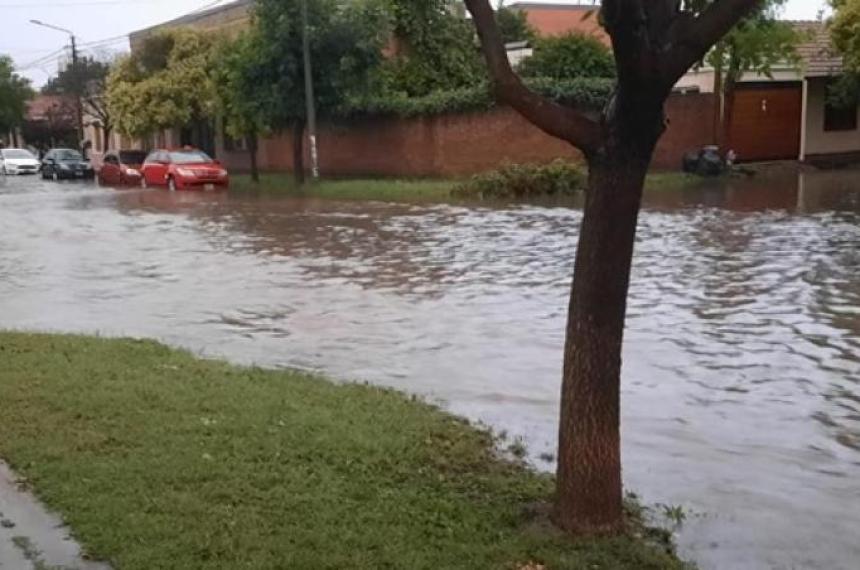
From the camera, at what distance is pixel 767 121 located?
3741cm

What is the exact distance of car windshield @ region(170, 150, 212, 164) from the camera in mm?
38875

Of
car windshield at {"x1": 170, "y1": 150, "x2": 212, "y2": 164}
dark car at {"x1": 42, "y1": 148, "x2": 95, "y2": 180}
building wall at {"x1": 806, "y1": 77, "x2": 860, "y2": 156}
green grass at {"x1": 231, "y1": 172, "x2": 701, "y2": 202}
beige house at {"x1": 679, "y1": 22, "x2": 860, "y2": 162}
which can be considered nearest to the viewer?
green grass at {"x1": 231, "y1": 172, "x2": 701, "y2": 202}

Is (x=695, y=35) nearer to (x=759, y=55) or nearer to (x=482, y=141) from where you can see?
(x=759, y=55)

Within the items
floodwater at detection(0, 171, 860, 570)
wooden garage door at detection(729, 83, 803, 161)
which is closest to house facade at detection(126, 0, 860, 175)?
wooden garage door at detection(729, 83, 803, 161)

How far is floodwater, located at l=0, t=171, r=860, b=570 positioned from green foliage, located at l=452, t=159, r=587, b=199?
3.17 meters

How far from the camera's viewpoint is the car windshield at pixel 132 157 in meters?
45.9

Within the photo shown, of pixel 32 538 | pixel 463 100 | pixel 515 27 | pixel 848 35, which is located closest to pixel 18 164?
pixel 515 27

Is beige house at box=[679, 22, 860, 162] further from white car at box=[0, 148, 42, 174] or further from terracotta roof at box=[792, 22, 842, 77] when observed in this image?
white car at box=[0, 148, 42, 174]

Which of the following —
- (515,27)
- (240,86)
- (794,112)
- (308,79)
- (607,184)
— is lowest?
(607,184)

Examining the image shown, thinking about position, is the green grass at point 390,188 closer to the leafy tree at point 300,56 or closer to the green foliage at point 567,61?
the leafy tree at point 300,56

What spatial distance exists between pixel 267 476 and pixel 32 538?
1.27m

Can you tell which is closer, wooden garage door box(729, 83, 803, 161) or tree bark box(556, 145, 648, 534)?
tree bark box(556, 145, 648, 534)

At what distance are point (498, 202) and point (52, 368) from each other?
19815mm

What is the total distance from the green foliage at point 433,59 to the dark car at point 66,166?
69.2ft
